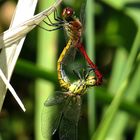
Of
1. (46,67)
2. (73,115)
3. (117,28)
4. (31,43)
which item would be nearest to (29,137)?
(31,43)

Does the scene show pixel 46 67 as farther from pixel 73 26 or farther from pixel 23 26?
pixel 23 26

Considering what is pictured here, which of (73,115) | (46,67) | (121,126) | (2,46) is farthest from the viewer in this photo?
(121,126)

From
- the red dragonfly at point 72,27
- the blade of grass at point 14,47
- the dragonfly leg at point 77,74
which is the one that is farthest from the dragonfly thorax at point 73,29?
the blade of grass at point 14,47

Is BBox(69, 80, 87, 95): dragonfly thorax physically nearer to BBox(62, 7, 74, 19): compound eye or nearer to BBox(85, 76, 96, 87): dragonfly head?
BBox(85, 76, 96, 87): dragonfly head

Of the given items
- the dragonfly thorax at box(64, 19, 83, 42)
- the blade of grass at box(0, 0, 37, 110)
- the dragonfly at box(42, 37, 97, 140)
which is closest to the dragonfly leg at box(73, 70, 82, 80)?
the dragonfly at box(42, 37, 97, 140)

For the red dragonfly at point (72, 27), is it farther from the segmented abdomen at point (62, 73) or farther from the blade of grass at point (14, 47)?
the blade of grass at point (14, 47)

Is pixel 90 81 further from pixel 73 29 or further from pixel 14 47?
pixel 14 47
